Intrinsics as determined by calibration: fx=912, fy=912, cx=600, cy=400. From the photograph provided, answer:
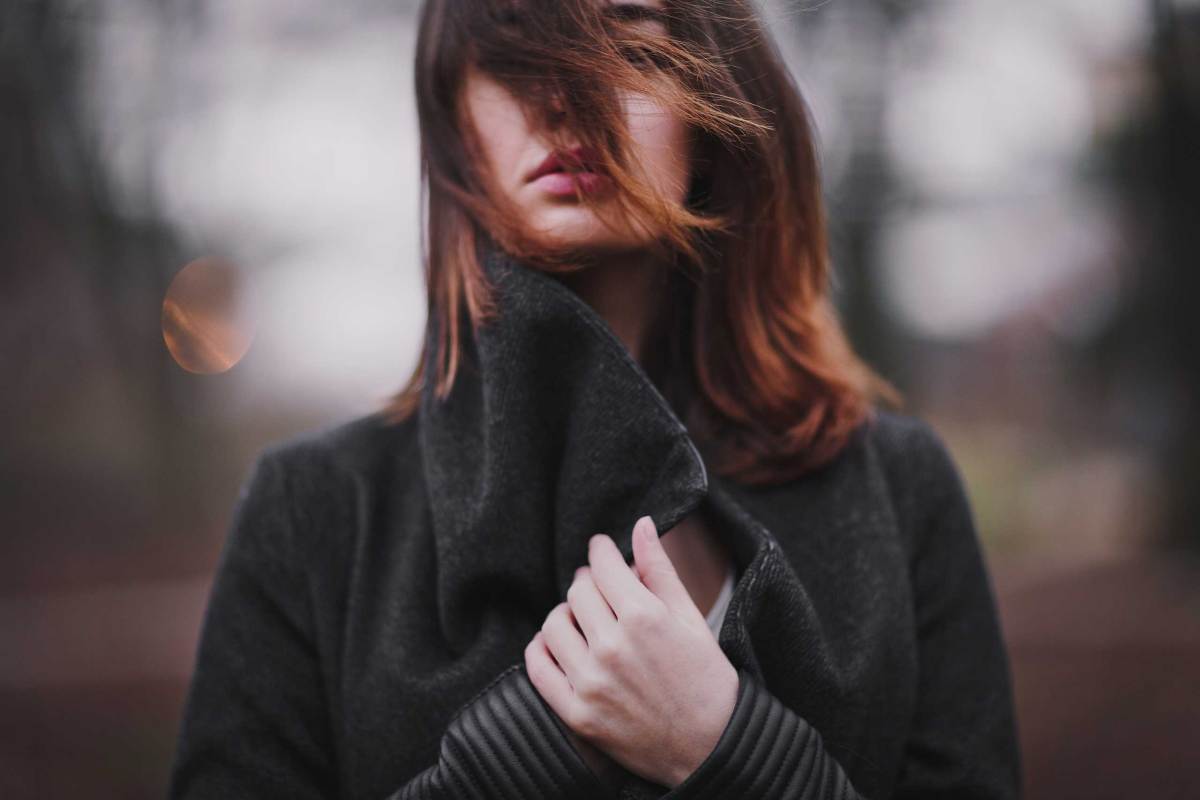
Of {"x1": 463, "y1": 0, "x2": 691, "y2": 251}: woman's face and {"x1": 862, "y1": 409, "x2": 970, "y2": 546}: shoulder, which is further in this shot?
{"x1": 862, "y1": 409, "x2": 970, "y2": 546}: shoulder

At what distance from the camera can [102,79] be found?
6293mm

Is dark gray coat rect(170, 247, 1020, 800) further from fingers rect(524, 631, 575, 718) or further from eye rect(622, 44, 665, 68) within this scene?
eye rect(622, 44, 665, 68)

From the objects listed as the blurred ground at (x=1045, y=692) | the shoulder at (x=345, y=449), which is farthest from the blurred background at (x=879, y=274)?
the shoulder at (x=345, y=449)

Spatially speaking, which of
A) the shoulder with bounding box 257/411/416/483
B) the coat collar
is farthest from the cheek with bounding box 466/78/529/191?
the shoulder with bounding box 257/411/416/483

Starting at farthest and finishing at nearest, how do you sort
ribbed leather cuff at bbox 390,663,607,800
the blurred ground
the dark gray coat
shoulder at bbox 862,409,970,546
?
the blurred ground < shoulder at bbox 862,409,970,546 < the dark gray coat < ribbed leather cuff at bbox 390,663,607,800

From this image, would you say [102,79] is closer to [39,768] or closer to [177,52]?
[177,52]

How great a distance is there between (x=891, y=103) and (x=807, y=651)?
576 centimetres

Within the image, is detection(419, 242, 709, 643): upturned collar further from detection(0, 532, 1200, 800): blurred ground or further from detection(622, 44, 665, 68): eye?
detection(0, 532, 1200, 800): blurred ground

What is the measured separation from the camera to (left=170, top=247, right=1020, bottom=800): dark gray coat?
1.09 m

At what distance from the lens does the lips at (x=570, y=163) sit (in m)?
1.10

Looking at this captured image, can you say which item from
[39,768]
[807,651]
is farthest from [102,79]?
[807,651]

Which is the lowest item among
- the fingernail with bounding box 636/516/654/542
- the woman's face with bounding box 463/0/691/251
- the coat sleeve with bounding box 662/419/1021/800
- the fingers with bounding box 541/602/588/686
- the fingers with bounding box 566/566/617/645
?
the coat sleeve with bounding box 662/419/1021/800

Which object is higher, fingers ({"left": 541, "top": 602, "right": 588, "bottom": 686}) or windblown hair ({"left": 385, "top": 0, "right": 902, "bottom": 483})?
windblown hair ({"left": 385, "top": 0, "right": 902, "bottom": 483})

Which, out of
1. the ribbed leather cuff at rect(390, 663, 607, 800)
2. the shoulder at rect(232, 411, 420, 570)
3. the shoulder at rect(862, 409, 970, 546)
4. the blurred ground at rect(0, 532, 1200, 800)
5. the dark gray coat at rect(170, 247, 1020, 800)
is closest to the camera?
the ribbed leather cuff at rect(390, 663, 607, 800)
